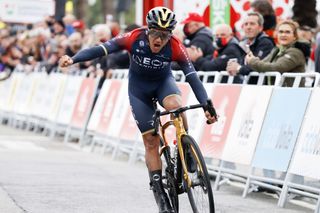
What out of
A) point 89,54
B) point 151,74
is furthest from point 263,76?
point 89,54

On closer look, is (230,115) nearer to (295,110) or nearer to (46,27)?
(295,110)

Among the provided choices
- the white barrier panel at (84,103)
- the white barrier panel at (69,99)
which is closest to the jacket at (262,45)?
the white barrier panel at (84,103)

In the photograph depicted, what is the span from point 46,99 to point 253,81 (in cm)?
1068

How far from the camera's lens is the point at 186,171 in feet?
27.7

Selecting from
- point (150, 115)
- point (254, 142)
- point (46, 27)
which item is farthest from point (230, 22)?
point (46, 27)

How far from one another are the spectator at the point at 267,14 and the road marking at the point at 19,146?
557 cm

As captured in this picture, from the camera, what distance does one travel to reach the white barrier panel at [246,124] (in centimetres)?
1166

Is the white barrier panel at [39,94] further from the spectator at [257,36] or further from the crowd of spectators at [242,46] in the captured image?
the spectator at [257,36]

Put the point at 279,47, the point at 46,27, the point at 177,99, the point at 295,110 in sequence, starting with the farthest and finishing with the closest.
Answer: the point at 46,27
the point at 279,47
the point at 295,110
the point at 177,99

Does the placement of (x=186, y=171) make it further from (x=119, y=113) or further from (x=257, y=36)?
(x=119, y=113)

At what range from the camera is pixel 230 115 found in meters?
12.4

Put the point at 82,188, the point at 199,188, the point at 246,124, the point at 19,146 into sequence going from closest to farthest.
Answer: the point at 199,188 < the point at 82,188 < the point at 246,124 < the point at 19,146

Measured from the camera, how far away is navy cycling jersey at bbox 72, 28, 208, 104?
9.10m

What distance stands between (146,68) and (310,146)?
224 centimetres
